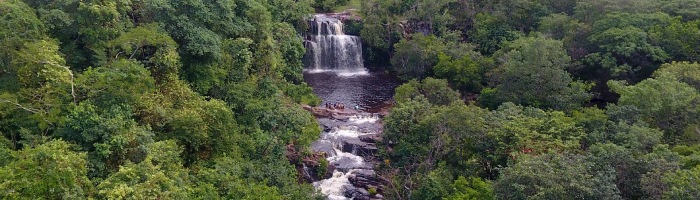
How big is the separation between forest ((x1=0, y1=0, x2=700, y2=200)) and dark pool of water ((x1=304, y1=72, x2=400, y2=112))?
472 centimetres

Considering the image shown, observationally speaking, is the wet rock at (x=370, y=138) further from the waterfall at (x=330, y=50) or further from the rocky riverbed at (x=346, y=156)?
the waterfall at (x=330, y=50)

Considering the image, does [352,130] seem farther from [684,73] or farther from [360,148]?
[684,73]

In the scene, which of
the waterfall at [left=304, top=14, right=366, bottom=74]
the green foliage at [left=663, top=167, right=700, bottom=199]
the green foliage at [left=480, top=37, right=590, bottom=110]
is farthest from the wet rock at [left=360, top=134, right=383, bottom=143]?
the waterfall at [left=304, top=14, right=366, bottom=74]

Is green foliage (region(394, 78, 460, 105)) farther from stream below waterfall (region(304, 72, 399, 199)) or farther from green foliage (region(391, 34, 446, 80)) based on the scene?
green foliage (region(391, 34, 446, 80))

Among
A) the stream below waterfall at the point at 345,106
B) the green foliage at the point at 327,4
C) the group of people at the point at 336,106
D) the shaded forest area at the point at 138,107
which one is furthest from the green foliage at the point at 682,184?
the green foliage at the point at 327,4

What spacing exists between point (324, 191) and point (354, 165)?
3.15m

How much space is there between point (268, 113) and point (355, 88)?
20.0 metres

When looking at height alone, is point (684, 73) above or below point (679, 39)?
below

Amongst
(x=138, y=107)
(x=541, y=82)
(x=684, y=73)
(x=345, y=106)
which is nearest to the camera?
(x=138, y=107)

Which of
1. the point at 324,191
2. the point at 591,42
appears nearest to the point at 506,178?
the point at 324,191

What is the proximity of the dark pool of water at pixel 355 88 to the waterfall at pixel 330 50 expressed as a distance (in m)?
1.40

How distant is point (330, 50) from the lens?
5066 centimetres

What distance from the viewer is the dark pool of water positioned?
41281 millimetres

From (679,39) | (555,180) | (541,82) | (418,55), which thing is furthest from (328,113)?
(679,39)
